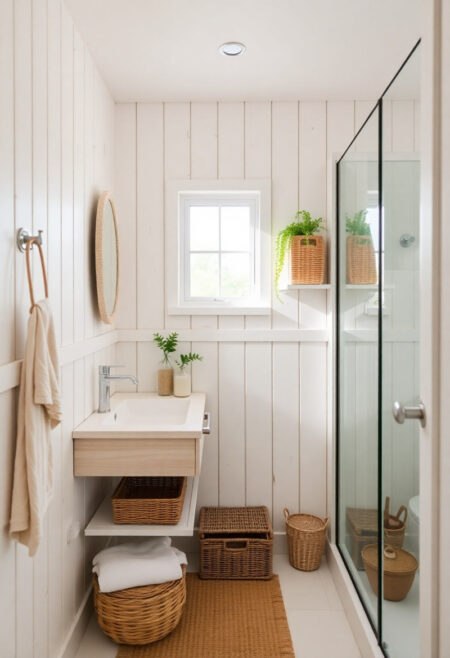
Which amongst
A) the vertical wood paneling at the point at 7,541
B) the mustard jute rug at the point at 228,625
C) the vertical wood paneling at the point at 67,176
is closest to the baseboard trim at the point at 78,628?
the mustard jute rug at the point at 228,625

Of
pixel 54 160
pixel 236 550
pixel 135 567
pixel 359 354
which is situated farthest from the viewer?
pixel 236 550

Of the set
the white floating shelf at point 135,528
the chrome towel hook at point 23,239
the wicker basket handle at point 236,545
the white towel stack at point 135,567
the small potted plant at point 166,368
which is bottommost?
the wicker basket handle at point 236,545

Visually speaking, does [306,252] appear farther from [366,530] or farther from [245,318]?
[366,530]

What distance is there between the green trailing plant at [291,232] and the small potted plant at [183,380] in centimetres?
60

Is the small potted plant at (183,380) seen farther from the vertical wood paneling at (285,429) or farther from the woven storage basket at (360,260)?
the woven storage basket at (360,260)

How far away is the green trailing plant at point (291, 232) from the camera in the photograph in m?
2.59

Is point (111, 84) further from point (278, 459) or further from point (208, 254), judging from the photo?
point (278, 459)

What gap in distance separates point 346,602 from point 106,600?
1047 mm

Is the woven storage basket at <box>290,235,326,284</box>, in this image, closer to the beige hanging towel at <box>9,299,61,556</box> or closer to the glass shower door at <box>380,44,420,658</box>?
the glass shower door at <box>380,44,420,658</box>

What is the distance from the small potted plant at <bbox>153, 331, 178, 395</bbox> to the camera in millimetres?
2664

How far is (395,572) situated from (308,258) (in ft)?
4.97

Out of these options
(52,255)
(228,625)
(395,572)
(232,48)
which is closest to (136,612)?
(228,625)

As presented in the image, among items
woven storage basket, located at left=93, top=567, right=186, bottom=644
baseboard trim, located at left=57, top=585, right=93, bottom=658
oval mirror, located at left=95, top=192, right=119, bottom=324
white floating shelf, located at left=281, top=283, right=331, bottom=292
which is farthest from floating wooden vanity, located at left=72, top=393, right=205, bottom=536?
white floating shelf, located at left=281, top=283, right=331, bottom=292

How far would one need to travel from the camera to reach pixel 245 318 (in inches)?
108
